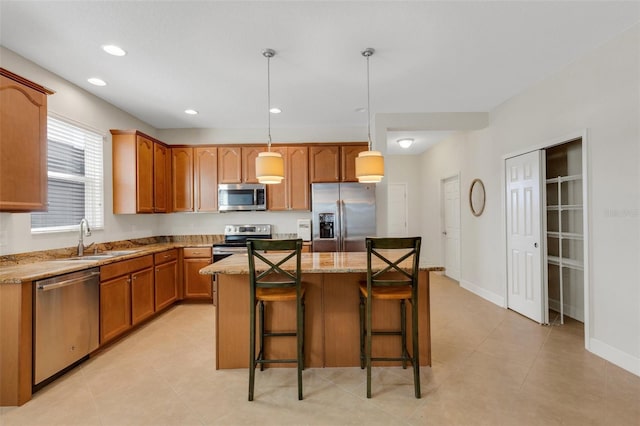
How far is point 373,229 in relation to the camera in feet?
14.4

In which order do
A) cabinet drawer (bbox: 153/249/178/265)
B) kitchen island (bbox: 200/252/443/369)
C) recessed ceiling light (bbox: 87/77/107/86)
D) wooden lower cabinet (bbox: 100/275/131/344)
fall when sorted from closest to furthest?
kitchen island (bbox: 200/252/443/369), wooden lower cabinet (bbox: 100/275/131/344), recessed ceiling light (bbox: 87/77/107/86), cabinet drawer (bbox: 153/249/178/265)

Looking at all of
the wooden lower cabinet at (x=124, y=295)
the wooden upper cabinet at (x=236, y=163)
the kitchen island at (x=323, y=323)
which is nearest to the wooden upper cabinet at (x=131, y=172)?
the wooden lower cabinet at (x=124, y=295)

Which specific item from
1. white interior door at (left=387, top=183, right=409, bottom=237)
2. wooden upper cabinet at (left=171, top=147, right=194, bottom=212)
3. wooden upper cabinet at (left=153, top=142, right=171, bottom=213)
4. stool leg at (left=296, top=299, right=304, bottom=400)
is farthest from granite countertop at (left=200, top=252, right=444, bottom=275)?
white interior door at (left=387, top=183, right=409, bottom=237)

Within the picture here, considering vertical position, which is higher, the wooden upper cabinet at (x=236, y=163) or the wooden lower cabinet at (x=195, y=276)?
the wooden upper cabinet at (x=236, y=163)

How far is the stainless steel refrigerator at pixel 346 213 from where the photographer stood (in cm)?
438

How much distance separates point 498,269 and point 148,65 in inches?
194

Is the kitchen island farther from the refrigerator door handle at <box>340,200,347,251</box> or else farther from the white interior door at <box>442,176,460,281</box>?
the white interior door at <box>442,176,460,281</box>

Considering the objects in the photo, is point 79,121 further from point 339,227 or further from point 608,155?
point 608,155

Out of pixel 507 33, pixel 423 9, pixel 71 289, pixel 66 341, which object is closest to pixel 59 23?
pixel 71 289

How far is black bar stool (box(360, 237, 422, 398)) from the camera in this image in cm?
212

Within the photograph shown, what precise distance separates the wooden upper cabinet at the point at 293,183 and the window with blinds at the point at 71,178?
7.40ft

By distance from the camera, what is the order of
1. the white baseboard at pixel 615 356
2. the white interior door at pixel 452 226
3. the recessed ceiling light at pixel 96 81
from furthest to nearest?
the white interior door at pixel 452 226, the recessed ceiling light at pixel 96 81, the white baseboard at pixel 615 356

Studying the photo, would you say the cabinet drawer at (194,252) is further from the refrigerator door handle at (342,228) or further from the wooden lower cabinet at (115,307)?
the refrigerator door handle at (342,228)

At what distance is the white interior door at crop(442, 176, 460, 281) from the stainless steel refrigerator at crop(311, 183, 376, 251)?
2.19 meters
